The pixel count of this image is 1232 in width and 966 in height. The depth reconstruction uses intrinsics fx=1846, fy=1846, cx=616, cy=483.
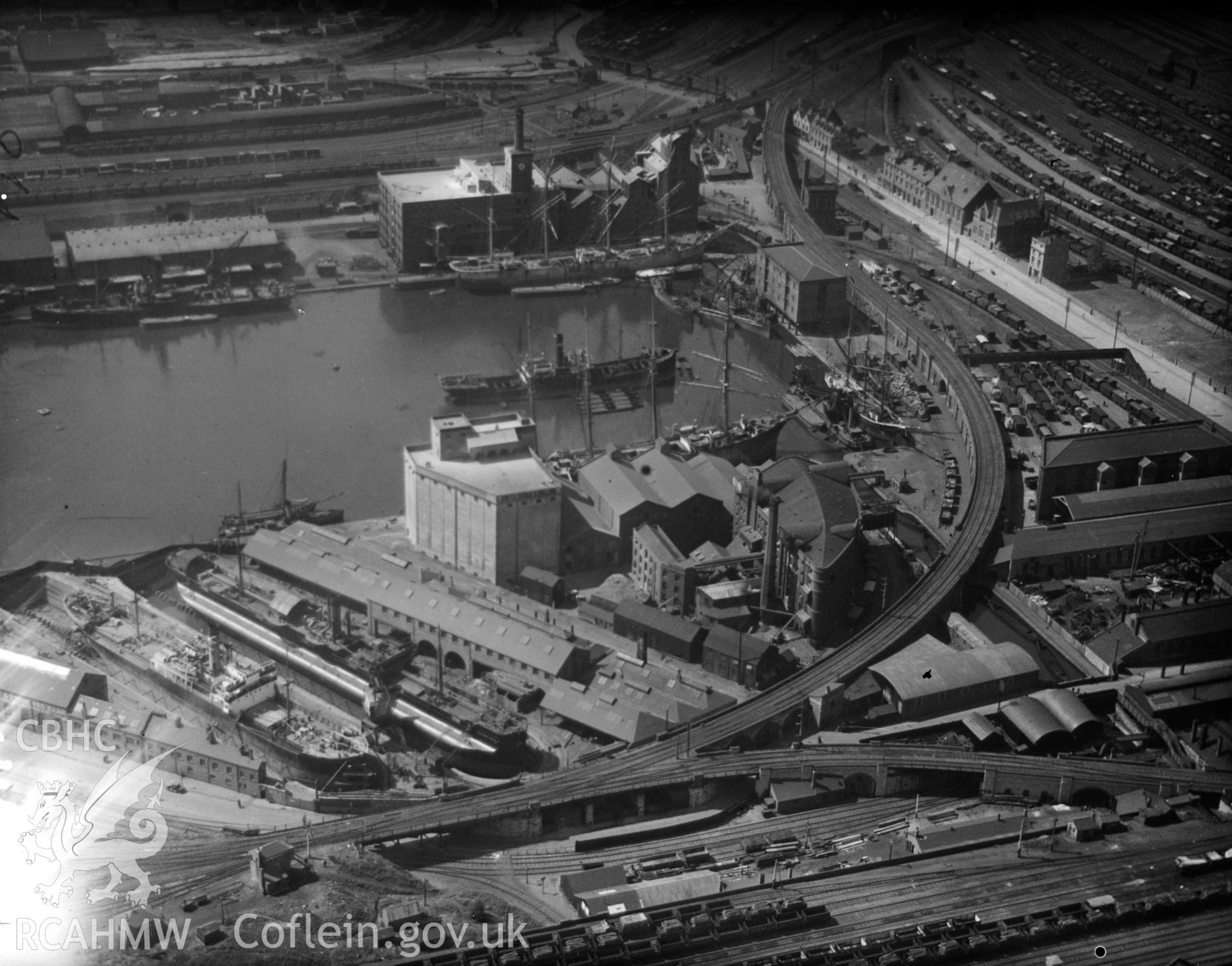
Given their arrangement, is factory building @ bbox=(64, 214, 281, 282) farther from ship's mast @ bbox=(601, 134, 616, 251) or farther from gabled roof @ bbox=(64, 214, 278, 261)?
ship's mast @ bbox=(601, 134, 616, 251)

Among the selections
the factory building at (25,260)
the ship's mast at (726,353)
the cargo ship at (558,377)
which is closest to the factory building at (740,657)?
the ship's mast at (726,353)

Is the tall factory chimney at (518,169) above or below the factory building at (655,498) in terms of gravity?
above

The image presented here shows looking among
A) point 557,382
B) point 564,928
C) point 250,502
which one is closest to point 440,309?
point 557,382

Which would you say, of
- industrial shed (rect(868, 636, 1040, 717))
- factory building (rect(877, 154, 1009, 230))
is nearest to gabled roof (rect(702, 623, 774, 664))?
industrial shed (rect(868, 636, 1040, 717))

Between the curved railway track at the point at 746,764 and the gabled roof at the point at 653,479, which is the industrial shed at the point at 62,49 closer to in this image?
the gabled roof at the point at 653,479

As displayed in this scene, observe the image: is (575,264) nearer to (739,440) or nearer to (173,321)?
(173,321)

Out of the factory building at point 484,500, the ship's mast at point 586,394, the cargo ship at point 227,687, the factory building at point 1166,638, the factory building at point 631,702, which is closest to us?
the cargo ship at point 227,687

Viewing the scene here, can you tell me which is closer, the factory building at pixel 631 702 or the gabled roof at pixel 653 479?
the factory building at pixel 631 702
